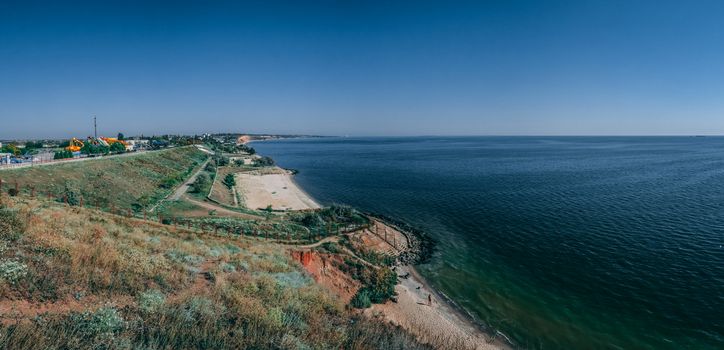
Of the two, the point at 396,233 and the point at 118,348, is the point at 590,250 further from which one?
the point at 118,348

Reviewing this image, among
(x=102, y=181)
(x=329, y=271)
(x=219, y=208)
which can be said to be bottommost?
(x=329, y=271)

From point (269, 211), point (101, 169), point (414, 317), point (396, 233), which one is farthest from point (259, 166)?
point (414, 317)

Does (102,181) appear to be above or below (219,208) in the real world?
above

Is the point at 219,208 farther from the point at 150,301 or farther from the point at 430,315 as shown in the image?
the point at 150,301

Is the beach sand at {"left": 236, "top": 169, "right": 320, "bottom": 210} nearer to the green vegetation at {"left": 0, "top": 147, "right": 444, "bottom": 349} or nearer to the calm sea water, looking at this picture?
the calm sea water

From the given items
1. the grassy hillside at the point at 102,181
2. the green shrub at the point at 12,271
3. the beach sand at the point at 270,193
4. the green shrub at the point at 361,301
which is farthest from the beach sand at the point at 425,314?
the grassy hillside at the point at 102,181

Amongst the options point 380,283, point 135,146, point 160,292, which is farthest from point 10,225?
point 135,146
